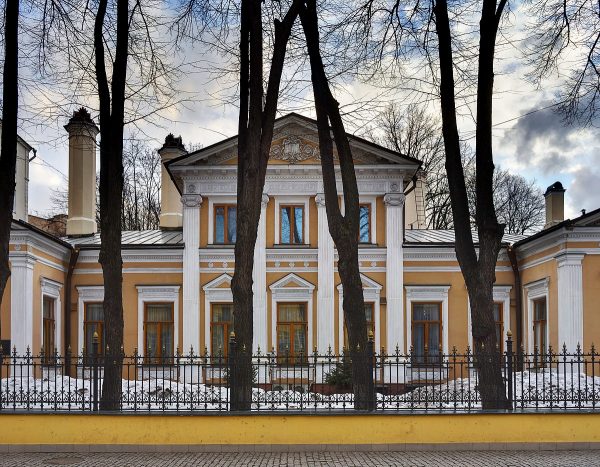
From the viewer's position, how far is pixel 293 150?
23891mm

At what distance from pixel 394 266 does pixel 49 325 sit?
9.70 meters

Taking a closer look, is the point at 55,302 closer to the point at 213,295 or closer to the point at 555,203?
the point at 213,295

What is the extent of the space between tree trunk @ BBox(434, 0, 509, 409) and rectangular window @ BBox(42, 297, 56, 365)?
13097mm

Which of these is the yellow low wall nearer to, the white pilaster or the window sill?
the white pilaster

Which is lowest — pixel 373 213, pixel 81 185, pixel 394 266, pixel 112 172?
pixel 394 266

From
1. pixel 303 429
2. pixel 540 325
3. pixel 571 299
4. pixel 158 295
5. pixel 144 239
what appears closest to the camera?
pixel 303 429

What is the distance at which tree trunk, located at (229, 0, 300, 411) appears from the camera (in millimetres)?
13719

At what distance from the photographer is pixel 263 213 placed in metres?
24.1

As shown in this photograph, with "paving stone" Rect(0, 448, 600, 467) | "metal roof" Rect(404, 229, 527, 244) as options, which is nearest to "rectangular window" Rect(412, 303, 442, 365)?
"metal roof" Rect(404, 229, 527, 244)

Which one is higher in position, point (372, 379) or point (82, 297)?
point (82, 297)

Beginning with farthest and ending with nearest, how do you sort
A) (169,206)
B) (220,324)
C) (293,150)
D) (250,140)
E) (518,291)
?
(169,206), (518,291), (220,324), (293,150), (250,140)

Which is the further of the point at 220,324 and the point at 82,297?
the point at 82,297

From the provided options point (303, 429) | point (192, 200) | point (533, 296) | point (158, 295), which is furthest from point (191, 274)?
point (303, 429)

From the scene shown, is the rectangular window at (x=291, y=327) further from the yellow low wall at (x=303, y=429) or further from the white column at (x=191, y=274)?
the yellow low wall at (x=303, y=429)
